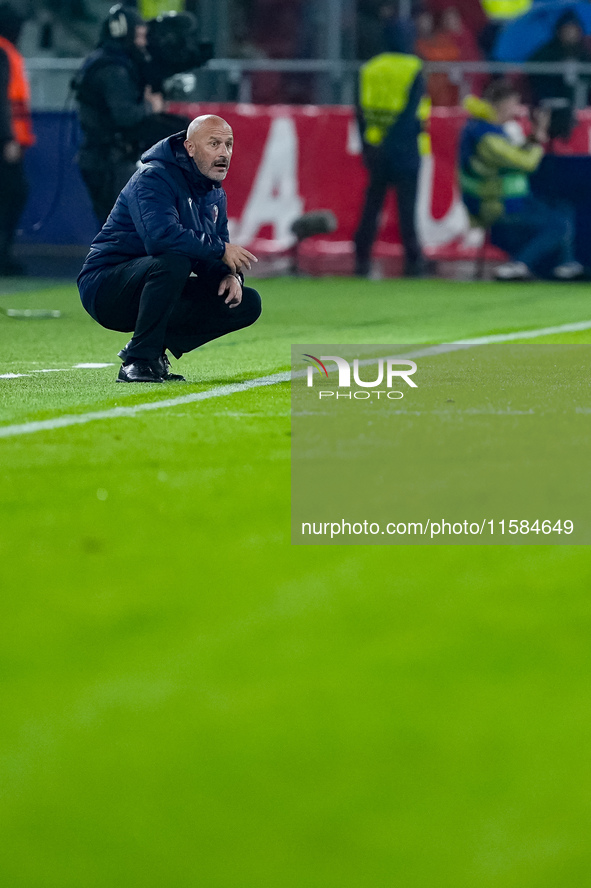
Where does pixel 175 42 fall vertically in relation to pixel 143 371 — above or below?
above

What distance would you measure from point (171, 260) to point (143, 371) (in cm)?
64

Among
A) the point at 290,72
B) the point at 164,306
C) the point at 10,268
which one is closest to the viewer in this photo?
the point at 164,306

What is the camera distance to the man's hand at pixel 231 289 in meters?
Answer: 7.68

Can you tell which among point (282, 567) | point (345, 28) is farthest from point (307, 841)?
point (345, 28)

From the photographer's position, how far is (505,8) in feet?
64.3

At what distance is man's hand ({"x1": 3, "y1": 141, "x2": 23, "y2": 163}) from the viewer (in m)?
16.5

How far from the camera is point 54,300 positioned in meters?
14.4

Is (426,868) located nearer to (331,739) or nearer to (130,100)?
(331,739)

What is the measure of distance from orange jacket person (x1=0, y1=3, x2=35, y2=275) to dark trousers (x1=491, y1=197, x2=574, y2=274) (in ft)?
15.1

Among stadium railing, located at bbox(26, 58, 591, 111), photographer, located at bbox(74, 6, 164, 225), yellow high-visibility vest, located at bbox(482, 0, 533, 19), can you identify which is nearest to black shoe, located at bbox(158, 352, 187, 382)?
photographer, located at bbox(74, 6, 164, 225)

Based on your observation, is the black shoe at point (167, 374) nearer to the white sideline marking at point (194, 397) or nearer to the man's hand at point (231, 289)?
the white sideline marking at point (194, 397)

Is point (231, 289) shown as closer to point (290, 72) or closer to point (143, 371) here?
point (143, 371)

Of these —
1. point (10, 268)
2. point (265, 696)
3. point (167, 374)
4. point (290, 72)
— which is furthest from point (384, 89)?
point (265, 696)

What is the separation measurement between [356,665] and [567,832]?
845 mm
